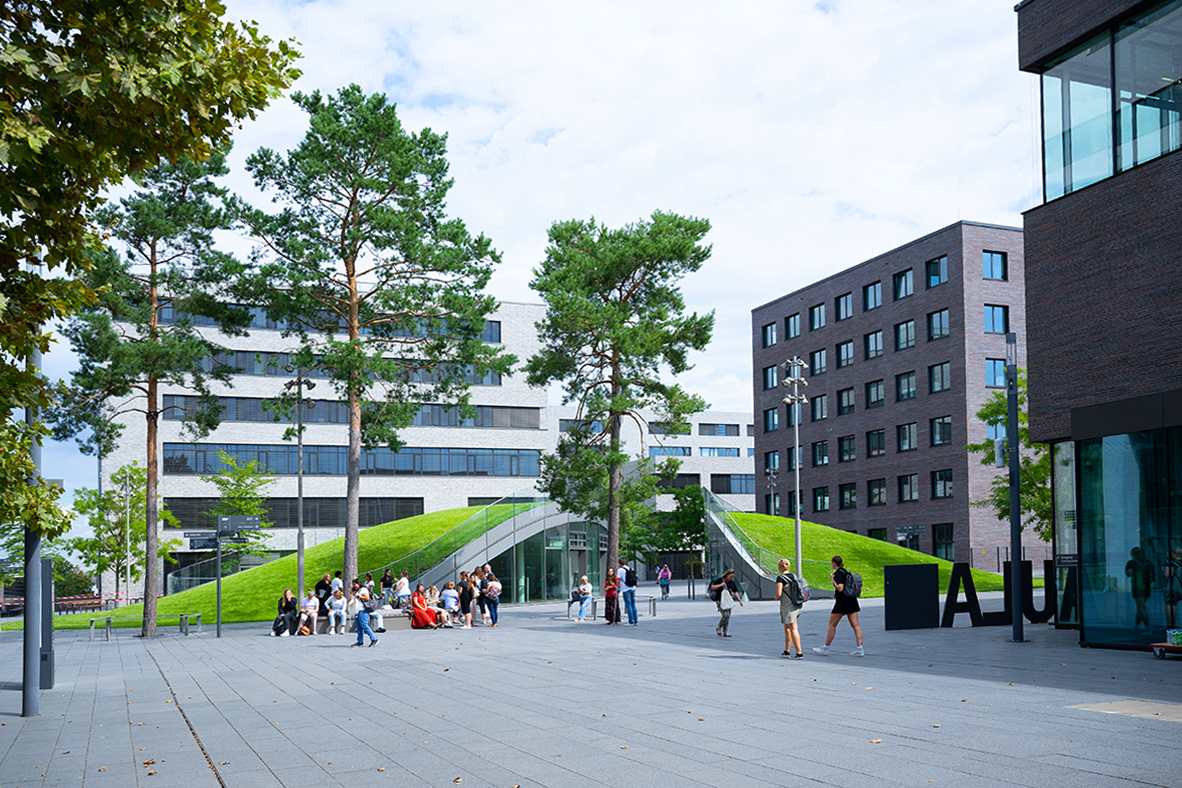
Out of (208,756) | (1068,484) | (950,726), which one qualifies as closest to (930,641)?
(1068,484)

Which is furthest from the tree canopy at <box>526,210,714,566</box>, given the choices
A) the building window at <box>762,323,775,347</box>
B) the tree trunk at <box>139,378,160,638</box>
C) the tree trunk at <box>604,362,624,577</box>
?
the building window at <box>762,323,775,347</box>

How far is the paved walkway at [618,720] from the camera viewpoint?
884cm

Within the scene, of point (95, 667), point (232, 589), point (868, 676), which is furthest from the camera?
point (232, 589)

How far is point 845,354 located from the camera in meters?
69.4

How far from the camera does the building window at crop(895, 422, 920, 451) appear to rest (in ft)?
205

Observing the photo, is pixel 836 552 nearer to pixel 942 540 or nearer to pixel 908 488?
pixel 942 540

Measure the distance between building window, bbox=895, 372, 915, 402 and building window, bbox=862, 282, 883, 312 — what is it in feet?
15.7

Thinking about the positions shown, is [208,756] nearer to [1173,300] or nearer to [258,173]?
[1173,300]

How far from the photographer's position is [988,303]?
194ft

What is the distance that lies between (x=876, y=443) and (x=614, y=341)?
35.2 m

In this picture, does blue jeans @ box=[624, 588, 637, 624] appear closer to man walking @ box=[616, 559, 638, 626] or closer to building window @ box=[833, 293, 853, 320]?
man walking @ box=[616, 559, 638, 626]

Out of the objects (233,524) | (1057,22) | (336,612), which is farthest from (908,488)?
(1057,22)

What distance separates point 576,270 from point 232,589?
2285 cm

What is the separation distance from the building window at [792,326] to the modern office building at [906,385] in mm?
91
